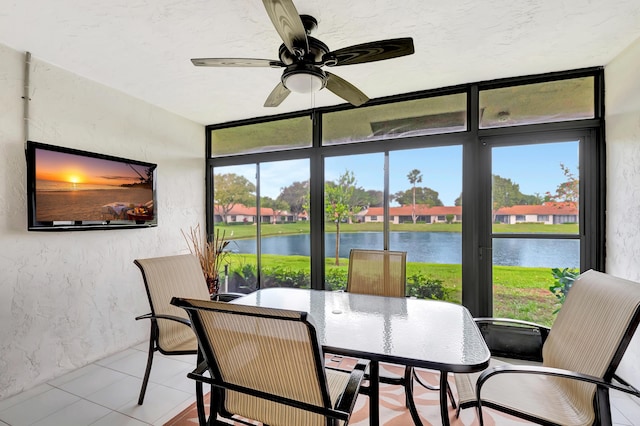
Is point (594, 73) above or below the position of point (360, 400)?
above

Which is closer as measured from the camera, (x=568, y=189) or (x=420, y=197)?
(x=568, y=189)

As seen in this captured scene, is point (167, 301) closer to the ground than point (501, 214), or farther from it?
closer to the ground

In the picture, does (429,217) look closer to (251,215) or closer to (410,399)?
(410,399)

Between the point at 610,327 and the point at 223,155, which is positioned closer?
the point at 610,327

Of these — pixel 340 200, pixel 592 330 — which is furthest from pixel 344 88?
pixel 592 330

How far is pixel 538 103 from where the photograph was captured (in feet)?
9.35

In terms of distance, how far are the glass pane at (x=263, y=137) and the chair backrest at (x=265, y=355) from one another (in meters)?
2.89

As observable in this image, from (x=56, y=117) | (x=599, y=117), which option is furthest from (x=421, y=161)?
(x=56, y=117)

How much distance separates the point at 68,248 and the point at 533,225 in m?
4.26

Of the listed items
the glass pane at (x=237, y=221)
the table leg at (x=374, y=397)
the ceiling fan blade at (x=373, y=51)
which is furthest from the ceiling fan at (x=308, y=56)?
the glass pane at (x=237, y=221)

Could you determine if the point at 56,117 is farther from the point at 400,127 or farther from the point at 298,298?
the point at 400,127

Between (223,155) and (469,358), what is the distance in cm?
385

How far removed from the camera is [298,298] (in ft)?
7.51

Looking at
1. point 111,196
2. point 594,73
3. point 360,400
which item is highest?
point 594,73
